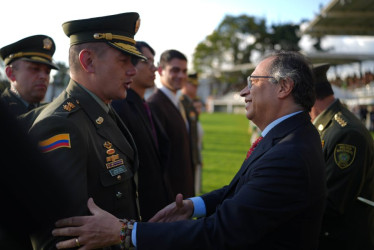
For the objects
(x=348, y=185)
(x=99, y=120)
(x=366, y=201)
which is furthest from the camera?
(x=366, y=201)

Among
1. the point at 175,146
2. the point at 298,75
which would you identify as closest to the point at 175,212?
the point at 298,75

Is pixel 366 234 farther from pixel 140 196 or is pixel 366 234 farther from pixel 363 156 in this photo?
pixel 140 196

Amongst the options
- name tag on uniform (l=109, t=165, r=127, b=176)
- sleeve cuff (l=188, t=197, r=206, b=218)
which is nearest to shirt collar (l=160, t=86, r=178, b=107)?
sleeve cuff (l=188, t=197, r=206, b=218)

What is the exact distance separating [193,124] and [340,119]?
2.86 meters

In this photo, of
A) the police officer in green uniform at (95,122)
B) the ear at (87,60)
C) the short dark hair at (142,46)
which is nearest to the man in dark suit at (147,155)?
the short dark hair at (142,46)

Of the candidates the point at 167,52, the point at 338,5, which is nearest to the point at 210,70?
the point at 338,5

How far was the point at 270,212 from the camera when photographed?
168cm

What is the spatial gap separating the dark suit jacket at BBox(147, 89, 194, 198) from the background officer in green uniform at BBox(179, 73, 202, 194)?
0.51 metres

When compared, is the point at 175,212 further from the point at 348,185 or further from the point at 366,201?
the point at 366,201

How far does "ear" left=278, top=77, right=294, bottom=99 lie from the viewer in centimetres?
206

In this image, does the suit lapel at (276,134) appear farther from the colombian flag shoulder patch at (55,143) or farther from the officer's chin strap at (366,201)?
the officer's chin strap at (366,201)

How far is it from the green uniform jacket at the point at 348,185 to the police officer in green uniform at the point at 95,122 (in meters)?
1.63

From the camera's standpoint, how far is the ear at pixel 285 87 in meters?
2.06

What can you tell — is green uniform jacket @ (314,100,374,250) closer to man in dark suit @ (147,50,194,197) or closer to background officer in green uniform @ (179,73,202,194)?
man in dark suit @ (147,50,194,197)
